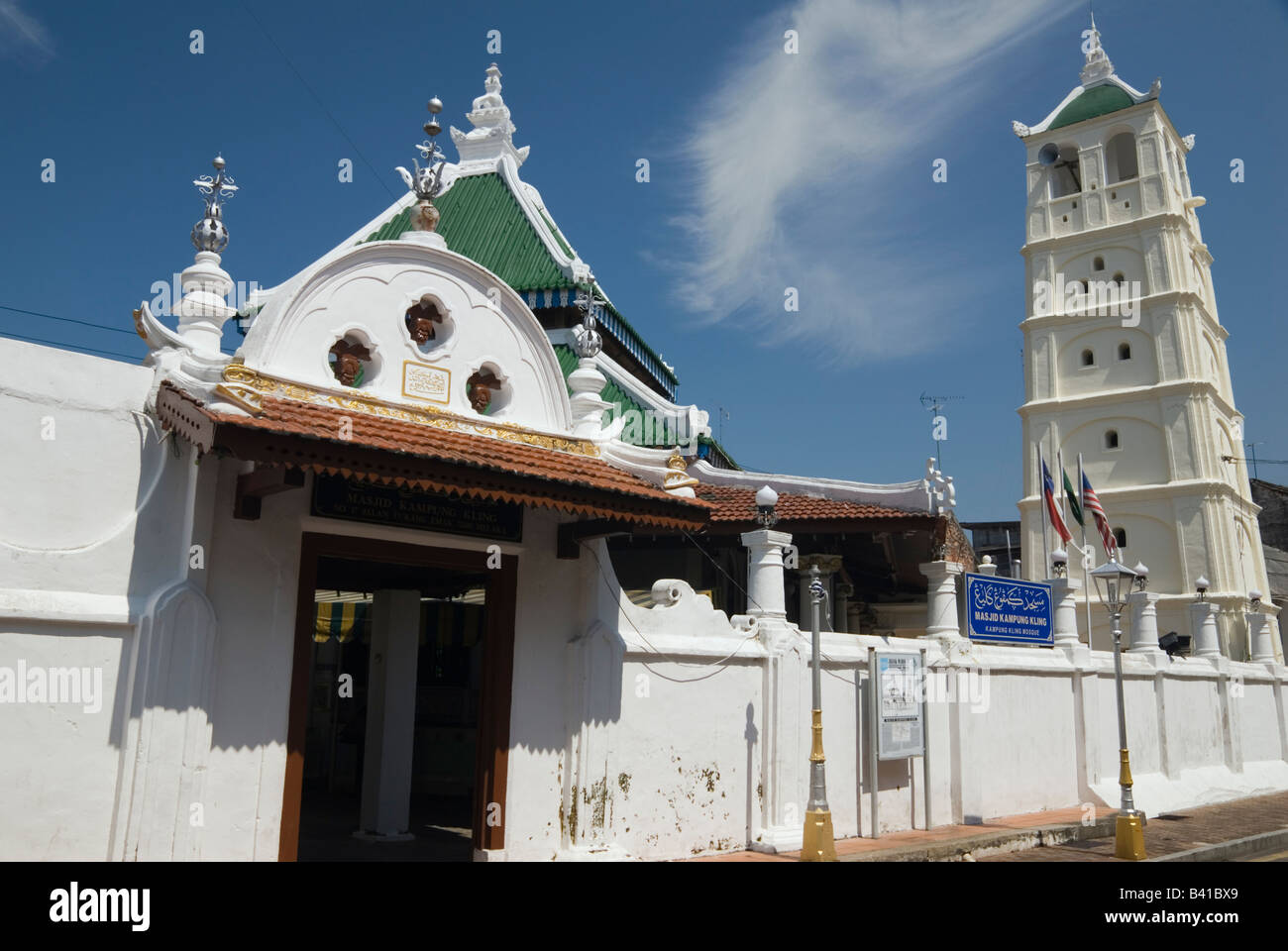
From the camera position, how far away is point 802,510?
14883 mm

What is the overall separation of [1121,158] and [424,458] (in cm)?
3864

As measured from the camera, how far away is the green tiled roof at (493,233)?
20500 millimetres

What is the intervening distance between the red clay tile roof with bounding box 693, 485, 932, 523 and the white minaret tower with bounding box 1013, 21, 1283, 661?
21.8 m

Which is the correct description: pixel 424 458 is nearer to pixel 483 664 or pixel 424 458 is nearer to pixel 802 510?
pixel 483 664

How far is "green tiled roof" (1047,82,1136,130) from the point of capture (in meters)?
36.9

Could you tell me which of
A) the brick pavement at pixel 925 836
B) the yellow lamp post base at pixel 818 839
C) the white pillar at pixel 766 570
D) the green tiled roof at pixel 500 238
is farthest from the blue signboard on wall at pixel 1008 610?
the green tiled roof at pixel 500 238

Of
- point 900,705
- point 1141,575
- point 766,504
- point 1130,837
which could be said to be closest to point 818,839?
point 900,705

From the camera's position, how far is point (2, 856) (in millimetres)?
6816

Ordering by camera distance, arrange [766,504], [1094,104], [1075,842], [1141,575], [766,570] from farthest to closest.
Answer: [1094,104]
[1141,575]
[1075,842]
[766,570]
[766,504]

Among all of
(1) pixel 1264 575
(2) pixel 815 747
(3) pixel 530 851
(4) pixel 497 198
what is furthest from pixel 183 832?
(1) pixel 1264 575

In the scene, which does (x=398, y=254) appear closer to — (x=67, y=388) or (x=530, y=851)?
(x=67, y=388)

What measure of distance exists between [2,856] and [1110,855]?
1207cm

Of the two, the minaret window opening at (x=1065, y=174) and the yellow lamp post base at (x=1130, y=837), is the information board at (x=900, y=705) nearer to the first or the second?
the yellow lamp post base at (x=1130, y=837)

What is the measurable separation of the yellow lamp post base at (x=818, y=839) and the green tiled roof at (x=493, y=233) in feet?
40.6
